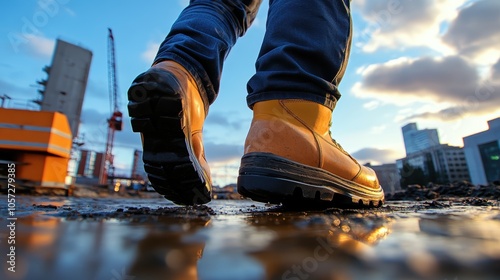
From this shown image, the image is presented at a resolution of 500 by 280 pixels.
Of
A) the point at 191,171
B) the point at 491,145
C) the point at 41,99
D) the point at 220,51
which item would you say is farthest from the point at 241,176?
the point at 491,145

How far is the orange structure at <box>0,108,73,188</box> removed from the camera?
4.96m

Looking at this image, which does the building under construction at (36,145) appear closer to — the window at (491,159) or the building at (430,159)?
the building at (430,159)

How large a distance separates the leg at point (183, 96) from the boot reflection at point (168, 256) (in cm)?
46

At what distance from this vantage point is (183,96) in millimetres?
778

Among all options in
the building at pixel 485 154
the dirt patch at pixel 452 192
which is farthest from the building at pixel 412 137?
the dirt patch at pixel 452 192

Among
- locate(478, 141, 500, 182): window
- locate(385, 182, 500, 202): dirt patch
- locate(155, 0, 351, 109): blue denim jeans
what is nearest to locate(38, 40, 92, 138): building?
locate(385, 182, 500, 202): dirt patch

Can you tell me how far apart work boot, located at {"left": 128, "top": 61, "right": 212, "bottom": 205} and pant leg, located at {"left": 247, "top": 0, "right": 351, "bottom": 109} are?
219mm

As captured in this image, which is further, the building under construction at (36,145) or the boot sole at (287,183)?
the building under construction at (36,145)

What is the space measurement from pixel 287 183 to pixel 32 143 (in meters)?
5.83

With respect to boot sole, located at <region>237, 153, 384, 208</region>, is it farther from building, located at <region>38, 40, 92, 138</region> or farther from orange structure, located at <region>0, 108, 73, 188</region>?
building, located at <region>38, 40, 92, 138</region>

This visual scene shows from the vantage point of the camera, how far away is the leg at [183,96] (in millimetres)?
748

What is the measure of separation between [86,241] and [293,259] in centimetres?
23

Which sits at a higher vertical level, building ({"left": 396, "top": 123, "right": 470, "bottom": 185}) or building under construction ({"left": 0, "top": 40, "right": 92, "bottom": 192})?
building ({"left": 396, "top": 123, "right": 470, "bottom": 185})

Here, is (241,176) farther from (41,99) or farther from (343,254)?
(41,99)
